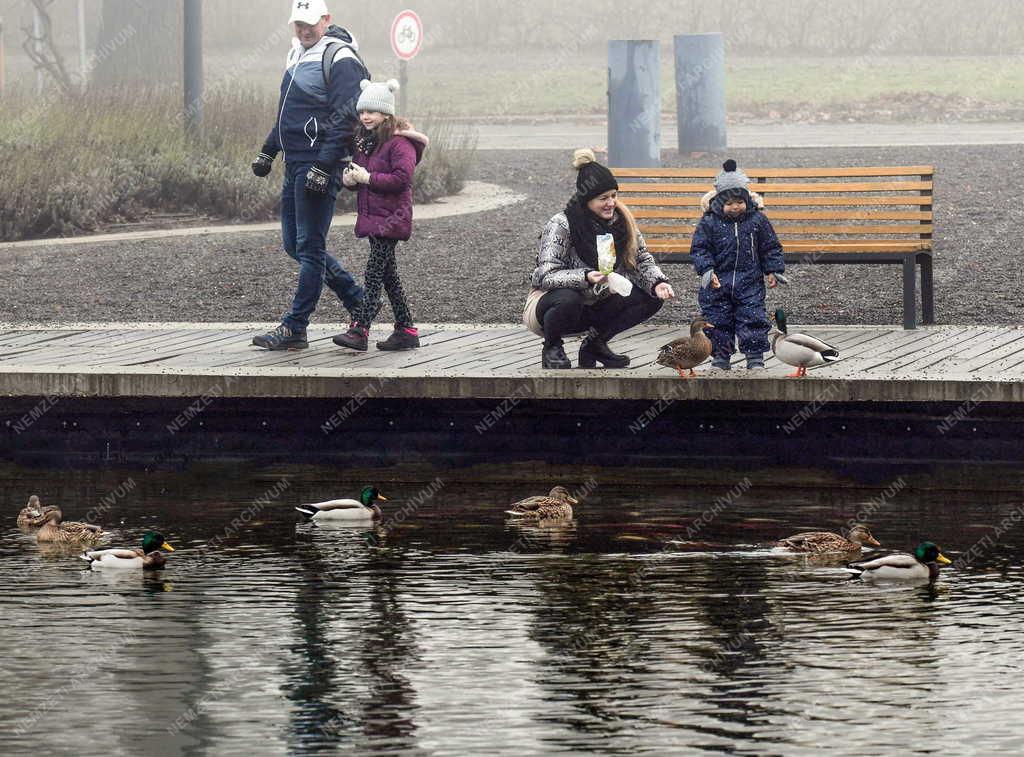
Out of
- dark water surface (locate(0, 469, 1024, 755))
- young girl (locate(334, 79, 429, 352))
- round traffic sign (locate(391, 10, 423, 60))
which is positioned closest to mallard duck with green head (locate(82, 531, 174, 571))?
dark water surface (locate(0, 469, 1024, 755))

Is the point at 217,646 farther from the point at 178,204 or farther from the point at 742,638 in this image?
the point at 178,204

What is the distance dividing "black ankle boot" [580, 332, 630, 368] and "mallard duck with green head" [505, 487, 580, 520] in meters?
1.77

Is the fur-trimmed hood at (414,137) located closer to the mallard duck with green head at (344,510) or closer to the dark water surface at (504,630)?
the dark water surface at (504,630)

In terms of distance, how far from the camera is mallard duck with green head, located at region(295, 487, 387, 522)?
10.6 metres

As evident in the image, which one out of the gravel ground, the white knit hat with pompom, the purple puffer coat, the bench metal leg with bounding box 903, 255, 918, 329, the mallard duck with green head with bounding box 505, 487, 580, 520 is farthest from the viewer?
the gravel ground

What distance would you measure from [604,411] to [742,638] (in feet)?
11.1

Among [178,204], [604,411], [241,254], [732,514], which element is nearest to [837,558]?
[732,514]

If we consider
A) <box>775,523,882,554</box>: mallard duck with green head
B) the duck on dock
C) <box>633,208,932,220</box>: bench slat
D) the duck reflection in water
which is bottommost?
the duck reflection in water

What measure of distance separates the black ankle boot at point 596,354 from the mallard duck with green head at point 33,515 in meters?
3.20

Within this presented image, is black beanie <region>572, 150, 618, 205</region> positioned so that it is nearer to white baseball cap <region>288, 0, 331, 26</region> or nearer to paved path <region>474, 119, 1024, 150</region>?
white baseball cap <region>288, 0, 331, 26</region>

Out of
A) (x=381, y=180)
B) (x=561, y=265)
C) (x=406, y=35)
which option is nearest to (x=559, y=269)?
(x=561, y=265)

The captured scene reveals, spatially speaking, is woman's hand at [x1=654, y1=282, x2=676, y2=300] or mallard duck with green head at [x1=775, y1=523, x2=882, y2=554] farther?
woman's hand at [x1=654, y1=282, x2=676, y2=300]

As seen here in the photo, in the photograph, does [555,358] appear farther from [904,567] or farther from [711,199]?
[904,567]

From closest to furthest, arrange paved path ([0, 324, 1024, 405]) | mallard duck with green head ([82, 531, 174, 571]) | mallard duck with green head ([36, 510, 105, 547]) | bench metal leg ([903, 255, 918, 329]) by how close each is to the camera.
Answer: mallard duck with green head ([82, 531, 174, 571]) < mallard duck with green head ([36, 510, 105, 547]) < paved path ([0, 324, 1024, 405]) < bench metal leg ([903, 255, 918, 329])
